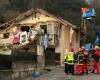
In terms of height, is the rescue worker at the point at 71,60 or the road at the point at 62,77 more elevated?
the rescue worker at the point at 71,60

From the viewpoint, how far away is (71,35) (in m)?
41.7

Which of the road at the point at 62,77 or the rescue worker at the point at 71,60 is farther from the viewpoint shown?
the rescue worker at the point at 71,60

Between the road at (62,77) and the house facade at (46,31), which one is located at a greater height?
the house facade at (46,31)

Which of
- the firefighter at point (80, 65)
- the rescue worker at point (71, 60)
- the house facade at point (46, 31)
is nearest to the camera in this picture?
the rescue worker at point (71, 60)

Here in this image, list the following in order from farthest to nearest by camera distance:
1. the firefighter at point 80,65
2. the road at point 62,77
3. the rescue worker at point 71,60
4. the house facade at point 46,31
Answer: the house facade at point 46,31 < the firefighter at point 80,65 < the rescue worker at point 71,60 < the road at point 62,77

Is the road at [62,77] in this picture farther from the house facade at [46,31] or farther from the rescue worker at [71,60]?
the house facade at [46,31]

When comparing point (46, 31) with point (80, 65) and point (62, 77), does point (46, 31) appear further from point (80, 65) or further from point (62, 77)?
point (62, 77)

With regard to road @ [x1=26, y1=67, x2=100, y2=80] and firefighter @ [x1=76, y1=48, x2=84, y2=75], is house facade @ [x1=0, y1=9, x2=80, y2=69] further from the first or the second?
road @ [x1=26, y1=67, x2=100, y2=80]

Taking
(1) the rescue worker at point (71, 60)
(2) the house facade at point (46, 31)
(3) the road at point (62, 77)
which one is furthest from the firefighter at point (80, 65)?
(2) the house facade at point (46, 31)

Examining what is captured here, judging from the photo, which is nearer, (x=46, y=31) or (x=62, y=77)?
(x=62, y=77)

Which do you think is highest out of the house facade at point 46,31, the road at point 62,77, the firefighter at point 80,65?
the house facade at point 46,31

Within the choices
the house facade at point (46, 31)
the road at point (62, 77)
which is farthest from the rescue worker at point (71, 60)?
the house facade at point (46, 31)

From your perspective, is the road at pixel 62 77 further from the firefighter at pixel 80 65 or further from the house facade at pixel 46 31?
the house facade at pixel 46 31

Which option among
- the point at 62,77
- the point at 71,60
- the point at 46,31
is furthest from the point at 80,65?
the point at 46,31
